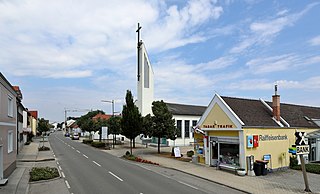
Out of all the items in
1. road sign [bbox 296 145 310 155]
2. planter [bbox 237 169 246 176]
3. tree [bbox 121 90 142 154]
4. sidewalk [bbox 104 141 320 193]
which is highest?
tree [bbox 121 90 142 154]

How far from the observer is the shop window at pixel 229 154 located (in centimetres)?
2203

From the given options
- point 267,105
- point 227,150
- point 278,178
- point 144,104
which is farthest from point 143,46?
point 278,178

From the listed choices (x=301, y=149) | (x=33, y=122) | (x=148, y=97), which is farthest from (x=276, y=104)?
(x=33, y=122)

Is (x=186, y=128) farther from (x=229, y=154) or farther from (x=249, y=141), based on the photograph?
(x=249, y=141)

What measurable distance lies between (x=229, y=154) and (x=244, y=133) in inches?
102

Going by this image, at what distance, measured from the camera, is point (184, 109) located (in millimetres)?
50156

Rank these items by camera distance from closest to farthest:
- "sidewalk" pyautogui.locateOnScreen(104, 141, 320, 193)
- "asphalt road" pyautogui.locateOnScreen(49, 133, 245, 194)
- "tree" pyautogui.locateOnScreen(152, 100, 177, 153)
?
"asphalt road" pyautogui.locateOnScreen(49, 133, 245, 194) < "sidewalk" pyautogui.locateOnScreen(104, 141, 320, 193) < "tree" pyautogui.locateOnScreen(152, 100, 177, 153)

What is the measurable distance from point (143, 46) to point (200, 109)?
15658 millimetres

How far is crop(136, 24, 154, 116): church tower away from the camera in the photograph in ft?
154

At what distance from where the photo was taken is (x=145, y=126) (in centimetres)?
3384

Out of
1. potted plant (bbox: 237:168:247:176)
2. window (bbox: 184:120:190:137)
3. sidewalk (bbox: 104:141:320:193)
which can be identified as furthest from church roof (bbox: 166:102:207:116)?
potted plant (bbox: 237:168:247:176)

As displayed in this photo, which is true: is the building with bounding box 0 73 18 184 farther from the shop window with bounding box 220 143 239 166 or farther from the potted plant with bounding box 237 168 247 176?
the shop window with bounding box 220 143 239 166

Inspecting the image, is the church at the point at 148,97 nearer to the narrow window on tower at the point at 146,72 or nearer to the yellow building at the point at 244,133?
the narrow window on tower at the point at 146,72

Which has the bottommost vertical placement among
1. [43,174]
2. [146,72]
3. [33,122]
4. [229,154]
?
[43,174]
